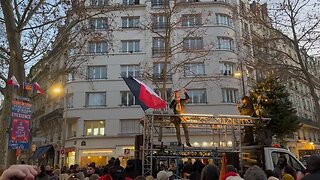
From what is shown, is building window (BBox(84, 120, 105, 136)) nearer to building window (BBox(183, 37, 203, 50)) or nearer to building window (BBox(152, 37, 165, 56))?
building window (BBox(152, 37, 165, 56))

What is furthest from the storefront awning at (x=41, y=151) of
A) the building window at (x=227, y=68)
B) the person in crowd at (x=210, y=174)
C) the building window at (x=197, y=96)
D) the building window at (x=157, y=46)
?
the person in crowd at (x=210, y=174)

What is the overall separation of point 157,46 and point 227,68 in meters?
8.08

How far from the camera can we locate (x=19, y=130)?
10211 millimetres

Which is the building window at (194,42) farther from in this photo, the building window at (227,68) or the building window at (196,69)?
the building window at (227,68)

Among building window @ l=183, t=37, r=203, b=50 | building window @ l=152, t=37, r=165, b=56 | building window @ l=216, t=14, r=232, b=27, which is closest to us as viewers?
building window @ l=183, t=37, r=203, b=50

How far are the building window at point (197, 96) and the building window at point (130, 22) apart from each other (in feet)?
32.5

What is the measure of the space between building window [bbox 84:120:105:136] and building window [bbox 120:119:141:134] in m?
2.12

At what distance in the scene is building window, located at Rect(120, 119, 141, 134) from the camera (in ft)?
113

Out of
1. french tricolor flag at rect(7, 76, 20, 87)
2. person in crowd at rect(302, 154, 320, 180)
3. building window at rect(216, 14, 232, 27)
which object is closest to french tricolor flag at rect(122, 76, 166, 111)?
french tricolor flag at rect(7, 76, 20, 87)

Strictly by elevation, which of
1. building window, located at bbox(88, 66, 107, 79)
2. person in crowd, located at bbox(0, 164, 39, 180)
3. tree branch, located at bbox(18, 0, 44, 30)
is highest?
building window, located at bbox(88, 66, 107, 79)

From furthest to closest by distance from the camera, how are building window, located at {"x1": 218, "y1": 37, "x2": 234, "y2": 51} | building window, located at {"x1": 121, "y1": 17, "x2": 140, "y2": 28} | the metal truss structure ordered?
building window, located at {"x1": 121, "y1": 17, "x2": 140, "y2": 28} → building window, located at {"x1": 218, "y1": 37, "x2": 234, "y2": 51} → the metal truss structure

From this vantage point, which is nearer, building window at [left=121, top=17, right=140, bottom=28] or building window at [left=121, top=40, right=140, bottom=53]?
building window at [left=121, top=40, right=140, bottom=53]

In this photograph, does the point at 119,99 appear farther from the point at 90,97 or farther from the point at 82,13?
the point at 82,13

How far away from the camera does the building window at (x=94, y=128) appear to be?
34969 mm
